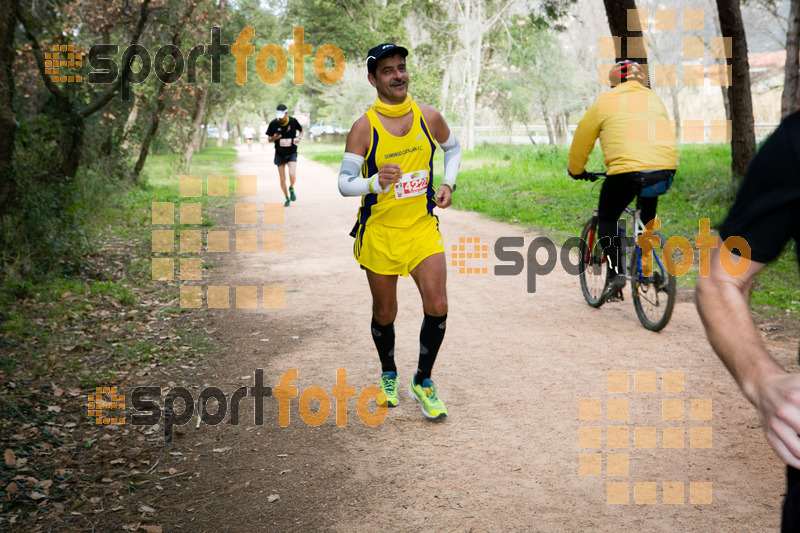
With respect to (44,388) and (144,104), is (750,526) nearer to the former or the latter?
(44,388)

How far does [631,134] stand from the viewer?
6.59 meters

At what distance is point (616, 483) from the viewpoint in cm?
416

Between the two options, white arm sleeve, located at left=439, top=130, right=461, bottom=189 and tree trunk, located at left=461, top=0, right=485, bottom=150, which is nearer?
white arm sleeve, located at left=439, top=130, right=461, bottom=189

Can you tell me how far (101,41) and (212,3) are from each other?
14.5 feet

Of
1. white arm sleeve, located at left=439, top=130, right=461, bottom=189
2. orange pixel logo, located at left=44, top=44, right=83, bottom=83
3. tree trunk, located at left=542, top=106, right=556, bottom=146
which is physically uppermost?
tree trunk, located at left=542, top=106, right=556, bottom=146

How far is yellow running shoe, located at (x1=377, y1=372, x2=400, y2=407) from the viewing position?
5.46 metres

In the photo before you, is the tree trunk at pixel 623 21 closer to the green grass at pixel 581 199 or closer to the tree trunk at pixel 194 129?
the green grass at pixel 581 199

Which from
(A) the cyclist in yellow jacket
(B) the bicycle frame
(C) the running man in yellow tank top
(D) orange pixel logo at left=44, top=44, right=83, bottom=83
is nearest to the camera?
(C) the running man in yellow tank top

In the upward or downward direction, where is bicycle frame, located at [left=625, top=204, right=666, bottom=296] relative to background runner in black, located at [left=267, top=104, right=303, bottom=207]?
downward

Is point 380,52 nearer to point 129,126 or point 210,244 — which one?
point 210,244

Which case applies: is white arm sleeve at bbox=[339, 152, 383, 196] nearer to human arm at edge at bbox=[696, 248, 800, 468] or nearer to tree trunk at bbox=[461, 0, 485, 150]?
human arm at edge at bbox=[696, 248, 800, 468]

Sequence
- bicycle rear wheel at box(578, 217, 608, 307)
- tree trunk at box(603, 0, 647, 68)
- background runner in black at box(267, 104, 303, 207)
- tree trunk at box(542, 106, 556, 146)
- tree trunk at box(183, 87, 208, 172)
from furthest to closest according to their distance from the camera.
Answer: tree trunk at box(542, 106, 556, 146)
tree trunk at box(183, 87, 208, 172)
background runner in black at box(267, 104, 303, 207)
tree trunk at box(603, 0, 647, 68)
bicycle rear wheel at box(578, 217, 608, 307)

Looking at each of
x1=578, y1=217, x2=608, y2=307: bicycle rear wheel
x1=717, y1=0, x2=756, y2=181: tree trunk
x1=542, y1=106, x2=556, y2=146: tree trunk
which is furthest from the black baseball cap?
x1=542, y1=106, x2=556, y2=146: tree trunk

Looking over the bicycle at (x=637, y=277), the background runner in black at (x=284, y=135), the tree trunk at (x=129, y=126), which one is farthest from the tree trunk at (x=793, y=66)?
the tree trunk at (x=129, y=126)
